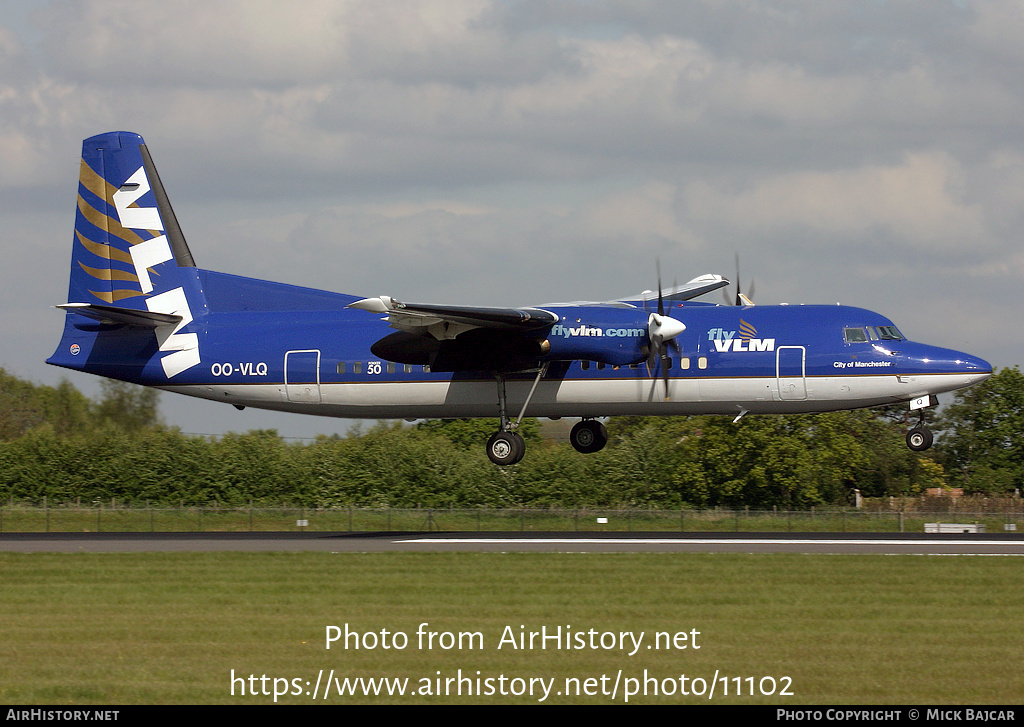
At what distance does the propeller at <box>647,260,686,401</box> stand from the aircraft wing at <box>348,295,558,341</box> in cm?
255

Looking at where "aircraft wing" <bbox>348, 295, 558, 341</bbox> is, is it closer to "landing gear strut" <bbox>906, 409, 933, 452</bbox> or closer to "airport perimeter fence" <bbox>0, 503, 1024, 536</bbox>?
"landing gear strut" <bbox>906, 409, 933, 452</bbox>

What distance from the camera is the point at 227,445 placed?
178 ft

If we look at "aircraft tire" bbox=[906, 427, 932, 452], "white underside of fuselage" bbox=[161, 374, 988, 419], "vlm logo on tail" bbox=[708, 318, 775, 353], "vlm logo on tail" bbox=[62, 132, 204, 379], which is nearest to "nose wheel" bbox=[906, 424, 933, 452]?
"aircraft tire" bbox=[906, 427, 932, 452]

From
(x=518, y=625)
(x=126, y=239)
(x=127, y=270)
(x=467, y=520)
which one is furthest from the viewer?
(x=467, y=520)

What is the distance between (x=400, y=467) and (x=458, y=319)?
25494mm

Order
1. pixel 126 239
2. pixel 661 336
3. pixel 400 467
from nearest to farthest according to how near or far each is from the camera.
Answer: pixel 661 336
pixel 126 239
pixel 400 467

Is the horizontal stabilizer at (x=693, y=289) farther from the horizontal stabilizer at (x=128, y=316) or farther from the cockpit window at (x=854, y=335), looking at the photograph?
the horizontal stabilizer at (x=128, y=316)

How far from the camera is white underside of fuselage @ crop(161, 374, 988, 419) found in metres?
30.1

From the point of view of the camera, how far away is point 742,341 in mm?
30625

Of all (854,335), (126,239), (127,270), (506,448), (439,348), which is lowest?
(506,448)

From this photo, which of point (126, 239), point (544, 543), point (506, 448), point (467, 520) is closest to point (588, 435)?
point (506, 448)

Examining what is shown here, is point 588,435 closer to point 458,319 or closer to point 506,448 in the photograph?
point 506,448
